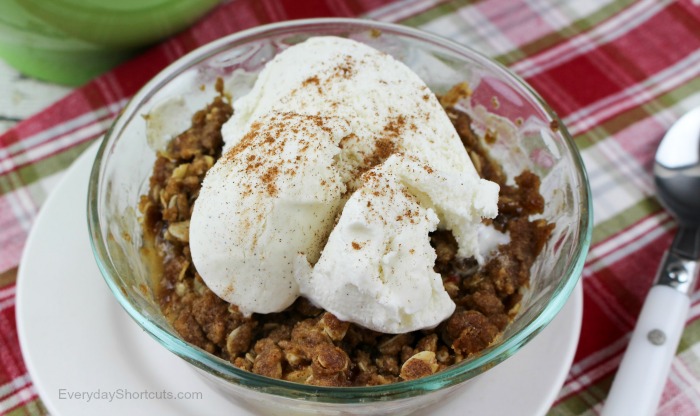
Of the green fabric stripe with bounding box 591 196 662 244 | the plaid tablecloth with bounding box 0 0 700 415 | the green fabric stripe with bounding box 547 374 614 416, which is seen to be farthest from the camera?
the green fabric stripe with bounding box 591 196 662 244

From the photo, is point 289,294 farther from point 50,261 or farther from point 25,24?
point 25,24

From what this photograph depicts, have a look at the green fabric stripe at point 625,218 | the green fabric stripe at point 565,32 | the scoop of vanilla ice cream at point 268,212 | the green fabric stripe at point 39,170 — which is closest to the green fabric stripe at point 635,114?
the green fabric stripe at point 625,218

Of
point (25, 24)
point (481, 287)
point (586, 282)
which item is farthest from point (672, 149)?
point (25, 24)

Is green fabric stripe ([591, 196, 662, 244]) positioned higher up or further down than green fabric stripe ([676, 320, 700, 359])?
higher up

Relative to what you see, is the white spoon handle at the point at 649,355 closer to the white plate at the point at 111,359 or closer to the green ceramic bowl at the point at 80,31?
the white plate at the point at 111,359

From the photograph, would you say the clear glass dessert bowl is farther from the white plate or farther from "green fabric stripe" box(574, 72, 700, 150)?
"green fabric stripe" box(574, 72, 700, 150)

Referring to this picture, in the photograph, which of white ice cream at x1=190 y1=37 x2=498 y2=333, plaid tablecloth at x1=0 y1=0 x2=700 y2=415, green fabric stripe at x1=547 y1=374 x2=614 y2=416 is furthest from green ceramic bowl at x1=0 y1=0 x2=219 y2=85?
green fabric stripe at x1=547 y1=374 x2=614 y2=416
